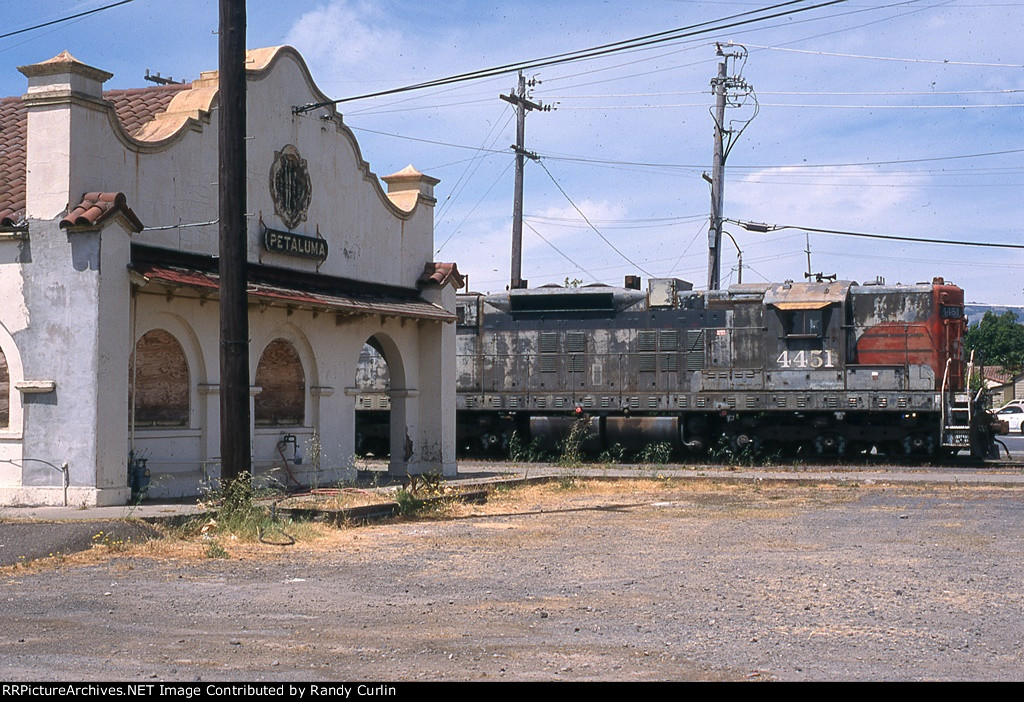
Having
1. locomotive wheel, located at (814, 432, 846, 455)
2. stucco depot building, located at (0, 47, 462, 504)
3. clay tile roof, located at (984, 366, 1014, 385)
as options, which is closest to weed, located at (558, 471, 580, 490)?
stucco depot building, located at (0, 47, 462, 504)

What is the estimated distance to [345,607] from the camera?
887 centimetres

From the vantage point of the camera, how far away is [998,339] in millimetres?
109312

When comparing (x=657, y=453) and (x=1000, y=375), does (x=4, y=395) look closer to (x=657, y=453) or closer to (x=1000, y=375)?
(x=657, y=453)

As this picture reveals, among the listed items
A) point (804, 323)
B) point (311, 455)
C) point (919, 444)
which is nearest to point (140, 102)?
point (311, 455)

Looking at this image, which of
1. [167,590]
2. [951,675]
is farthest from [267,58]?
[951,675]

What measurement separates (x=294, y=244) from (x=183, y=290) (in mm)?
2835

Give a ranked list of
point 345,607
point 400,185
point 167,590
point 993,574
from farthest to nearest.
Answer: point 400,185
point 993,574
point 167,590
point 345,607

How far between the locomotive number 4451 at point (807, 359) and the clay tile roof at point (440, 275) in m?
9.00

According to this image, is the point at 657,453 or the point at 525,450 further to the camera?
the point at 525,450

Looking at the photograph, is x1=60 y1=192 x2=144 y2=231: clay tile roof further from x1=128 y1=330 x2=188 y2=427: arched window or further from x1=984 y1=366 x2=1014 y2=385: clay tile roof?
x1=984 y1=366 x2=1014 y2=385: clay tile roof

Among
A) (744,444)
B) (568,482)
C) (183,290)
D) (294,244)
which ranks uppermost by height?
(294,244)

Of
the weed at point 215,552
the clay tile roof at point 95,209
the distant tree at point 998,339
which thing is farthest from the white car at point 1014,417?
the distant tree at point 998,339

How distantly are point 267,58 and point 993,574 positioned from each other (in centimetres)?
1329

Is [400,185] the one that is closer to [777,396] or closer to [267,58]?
[267,58]
